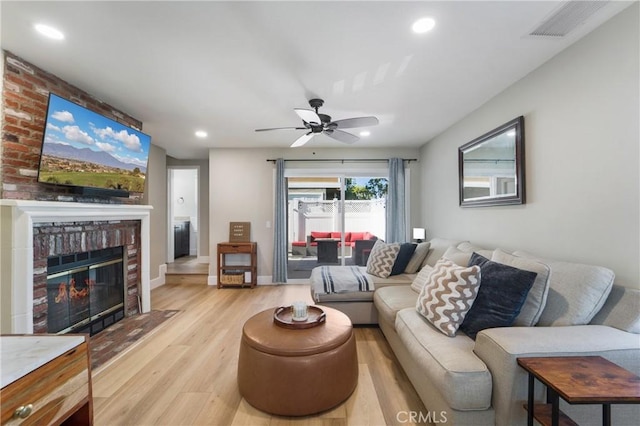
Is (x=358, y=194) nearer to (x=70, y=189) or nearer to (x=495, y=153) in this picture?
(x=495, y=153)

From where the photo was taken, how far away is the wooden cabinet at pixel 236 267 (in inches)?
193

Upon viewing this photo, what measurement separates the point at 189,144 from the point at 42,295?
3.26 metres

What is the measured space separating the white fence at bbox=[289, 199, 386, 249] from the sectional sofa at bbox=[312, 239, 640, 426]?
341 centimetres

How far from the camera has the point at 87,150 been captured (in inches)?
104

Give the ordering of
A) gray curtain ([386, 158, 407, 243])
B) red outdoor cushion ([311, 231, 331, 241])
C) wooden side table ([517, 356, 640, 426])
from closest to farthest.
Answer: wooden side table ([517, 356, 640, 426]), gray curtain ([386, 158, 407, 243]), red outdoor cushion ([311, 231, 331, 241])

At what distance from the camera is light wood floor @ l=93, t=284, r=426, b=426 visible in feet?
5.87

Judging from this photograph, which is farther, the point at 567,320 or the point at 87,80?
the point at 87,80

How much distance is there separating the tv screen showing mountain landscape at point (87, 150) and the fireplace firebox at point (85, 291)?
79 centimetres

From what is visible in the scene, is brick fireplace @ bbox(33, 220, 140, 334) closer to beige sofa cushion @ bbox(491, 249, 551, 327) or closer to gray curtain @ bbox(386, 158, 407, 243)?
beige sofa cushion @ bbox(491, 249, 551, 327)

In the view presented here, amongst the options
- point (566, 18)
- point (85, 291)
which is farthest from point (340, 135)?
point (85, 291)

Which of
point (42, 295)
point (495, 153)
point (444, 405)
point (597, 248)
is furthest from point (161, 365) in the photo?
point (495, 153)

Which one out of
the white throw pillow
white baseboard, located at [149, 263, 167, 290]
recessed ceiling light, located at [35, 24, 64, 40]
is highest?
recessed ceiling light, located at [35, 24, 64, 40]

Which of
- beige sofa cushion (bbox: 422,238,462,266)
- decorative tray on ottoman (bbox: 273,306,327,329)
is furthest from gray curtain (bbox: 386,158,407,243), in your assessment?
decorative tray on ottoman (bbox: 273,306,327,329)

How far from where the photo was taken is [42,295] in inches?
92.4
